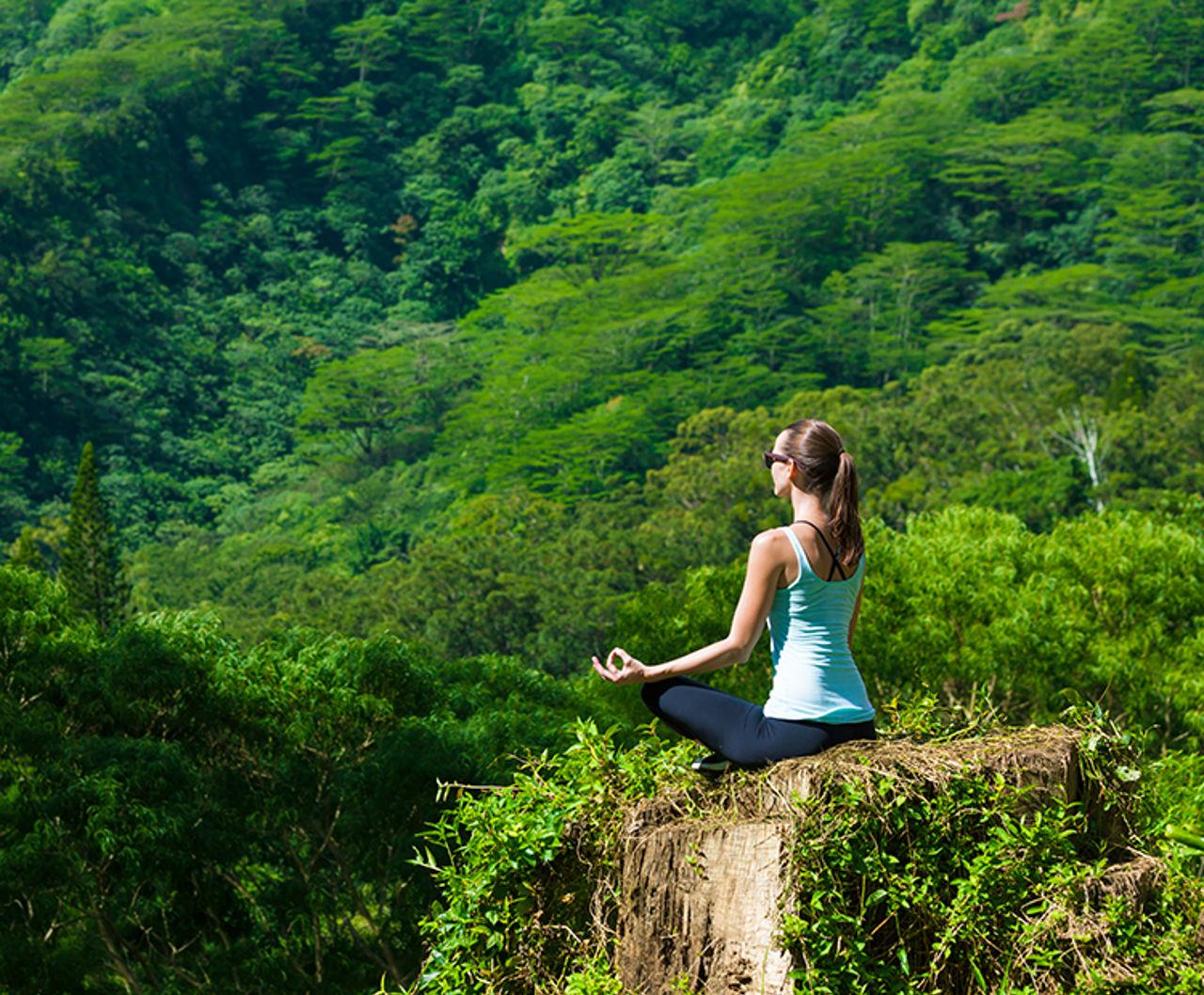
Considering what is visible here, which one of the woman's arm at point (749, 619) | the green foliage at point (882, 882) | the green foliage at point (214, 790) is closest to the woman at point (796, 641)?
the woman's arm at point (749, 619)

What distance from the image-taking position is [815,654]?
13.0 feet

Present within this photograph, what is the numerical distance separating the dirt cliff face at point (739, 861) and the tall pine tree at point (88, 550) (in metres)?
26.3

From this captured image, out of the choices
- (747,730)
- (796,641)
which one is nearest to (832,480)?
(796,641)

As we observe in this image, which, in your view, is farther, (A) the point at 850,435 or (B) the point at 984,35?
(B) the point at 984,35

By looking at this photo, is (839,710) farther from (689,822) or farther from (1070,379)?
(1070,379)

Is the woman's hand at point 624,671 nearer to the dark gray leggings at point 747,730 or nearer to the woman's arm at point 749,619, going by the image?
the woman's arm at point 749,619

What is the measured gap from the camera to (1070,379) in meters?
43.3

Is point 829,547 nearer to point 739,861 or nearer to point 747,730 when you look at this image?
point 747,730

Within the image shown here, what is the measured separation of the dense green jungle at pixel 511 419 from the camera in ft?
39.0

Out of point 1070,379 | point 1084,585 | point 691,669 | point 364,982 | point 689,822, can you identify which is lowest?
point 1070,379

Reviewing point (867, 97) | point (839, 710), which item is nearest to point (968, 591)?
point (839, 710)

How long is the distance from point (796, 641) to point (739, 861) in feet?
1.94

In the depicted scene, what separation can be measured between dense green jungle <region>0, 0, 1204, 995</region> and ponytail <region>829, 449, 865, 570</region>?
514 millimetres

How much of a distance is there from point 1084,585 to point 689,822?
1552 cm
